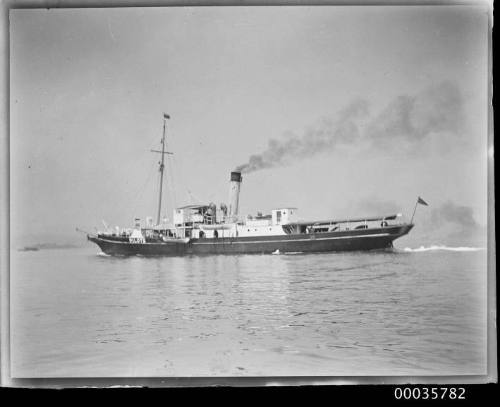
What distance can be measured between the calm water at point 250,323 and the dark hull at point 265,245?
188cm

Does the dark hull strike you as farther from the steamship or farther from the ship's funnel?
the ship's funnel

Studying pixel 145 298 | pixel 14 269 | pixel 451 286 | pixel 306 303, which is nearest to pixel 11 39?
pixel 14 269

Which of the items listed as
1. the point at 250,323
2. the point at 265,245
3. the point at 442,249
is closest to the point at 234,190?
the point at 250,323

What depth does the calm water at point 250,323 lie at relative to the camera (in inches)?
190

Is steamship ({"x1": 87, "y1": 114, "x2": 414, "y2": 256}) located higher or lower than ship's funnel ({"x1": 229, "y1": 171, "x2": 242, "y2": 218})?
lower

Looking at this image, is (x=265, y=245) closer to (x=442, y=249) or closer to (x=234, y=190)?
(x=234, y=190)

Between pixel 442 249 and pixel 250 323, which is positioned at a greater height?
pixel 442 249

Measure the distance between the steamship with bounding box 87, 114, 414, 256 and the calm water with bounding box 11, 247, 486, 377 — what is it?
3.04 ft

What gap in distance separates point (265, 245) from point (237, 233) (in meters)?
0.79

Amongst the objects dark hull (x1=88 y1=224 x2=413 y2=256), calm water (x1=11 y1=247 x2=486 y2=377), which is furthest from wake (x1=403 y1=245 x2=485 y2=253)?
dark hull (x1=88 y1=224 x2=413 y2=256)

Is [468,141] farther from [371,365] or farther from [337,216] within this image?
[371,365]

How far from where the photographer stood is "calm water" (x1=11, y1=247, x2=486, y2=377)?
190 inches

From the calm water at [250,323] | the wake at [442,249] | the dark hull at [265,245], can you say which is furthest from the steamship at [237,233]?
the calm water at [250,323]

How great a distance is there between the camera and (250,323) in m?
5.09
